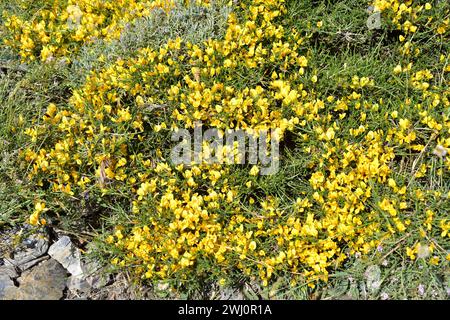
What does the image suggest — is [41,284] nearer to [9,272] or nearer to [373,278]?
[9,272]

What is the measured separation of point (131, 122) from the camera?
3.68 m

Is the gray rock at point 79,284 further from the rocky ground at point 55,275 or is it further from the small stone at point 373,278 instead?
the small stone at point 373,278

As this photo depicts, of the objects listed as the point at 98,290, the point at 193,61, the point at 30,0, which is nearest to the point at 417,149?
the point at 193,61

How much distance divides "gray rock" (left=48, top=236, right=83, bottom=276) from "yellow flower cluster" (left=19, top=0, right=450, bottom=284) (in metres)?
0.28

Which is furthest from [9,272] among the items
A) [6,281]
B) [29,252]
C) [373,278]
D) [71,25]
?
[373,278]

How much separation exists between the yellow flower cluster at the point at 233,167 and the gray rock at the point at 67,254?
0.91ft

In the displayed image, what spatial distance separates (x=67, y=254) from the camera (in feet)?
11.5

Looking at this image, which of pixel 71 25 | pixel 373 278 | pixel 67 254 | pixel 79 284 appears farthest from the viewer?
pixel 71 25

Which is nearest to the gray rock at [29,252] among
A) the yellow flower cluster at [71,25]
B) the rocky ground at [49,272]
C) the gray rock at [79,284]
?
the rocky ground at [49,272]

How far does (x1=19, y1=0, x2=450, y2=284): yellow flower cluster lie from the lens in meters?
3.29

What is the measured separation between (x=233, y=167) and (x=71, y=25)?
1.90 meters

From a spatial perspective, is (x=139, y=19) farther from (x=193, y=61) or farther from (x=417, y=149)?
(x=417, y=149)

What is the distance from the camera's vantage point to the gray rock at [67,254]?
3.46 metres

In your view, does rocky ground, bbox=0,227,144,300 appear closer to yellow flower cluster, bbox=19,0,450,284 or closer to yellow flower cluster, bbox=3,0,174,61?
yellow flower cluster, bbox=19,0,450,284
